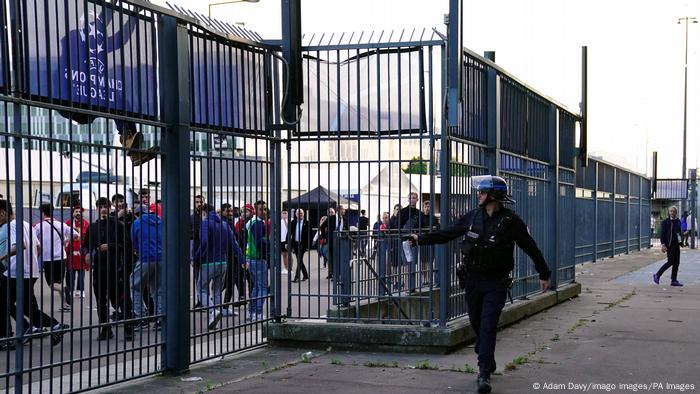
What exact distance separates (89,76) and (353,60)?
136 inches

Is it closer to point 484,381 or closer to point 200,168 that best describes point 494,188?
point 484,381

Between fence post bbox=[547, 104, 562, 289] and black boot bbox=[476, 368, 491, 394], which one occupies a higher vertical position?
fence post bbox=[547, 104, 562, 289]

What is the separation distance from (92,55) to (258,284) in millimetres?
3536

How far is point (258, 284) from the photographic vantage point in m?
10.3

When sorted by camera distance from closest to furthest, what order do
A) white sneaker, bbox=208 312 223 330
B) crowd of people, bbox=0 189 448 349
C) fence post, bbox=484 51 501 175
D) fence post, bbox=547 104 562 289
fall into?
1. crowd of people, bbox=0 189 448 349
2. white sneaker, bbox=208 312 223 330
3. fence post, bbox=484 51 501 175
4. fence post, bbox=547 104 562 289

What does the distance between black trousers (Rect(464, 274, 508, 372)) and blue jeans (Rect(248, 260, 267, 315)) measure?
263cm

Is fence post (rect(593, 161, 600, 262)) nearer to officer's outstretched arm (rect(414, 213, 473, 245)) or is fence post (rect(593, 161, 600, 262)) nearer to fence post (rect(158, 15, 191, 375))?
officer's outstretched arm (rect(414, 213, 473, 245))

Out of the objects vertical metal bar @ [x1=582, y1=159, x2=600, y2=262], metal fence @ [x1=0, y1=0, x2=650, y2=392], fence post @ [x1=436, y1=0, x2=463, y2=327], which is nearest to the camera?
metal fence @ [x1=0, y1=0, x2=650, y2=392]

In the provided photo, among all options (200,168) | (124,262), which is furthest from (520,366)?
(124,262)

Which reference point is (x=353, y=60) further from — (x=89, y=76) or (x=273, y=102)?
(x=89, y=76)

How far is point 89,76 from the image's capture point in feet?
24.6

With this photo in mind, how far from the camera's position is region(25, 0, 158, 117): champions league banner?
7.00m

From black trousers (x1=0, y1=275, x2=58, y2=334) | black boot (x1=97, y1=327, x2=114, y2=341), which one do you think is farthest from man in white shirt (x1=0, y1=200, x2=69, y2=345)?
black boot (x1=97, y1=327, x2=114, y2=341)

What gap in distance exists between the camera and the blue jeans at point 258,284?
10.1 m
